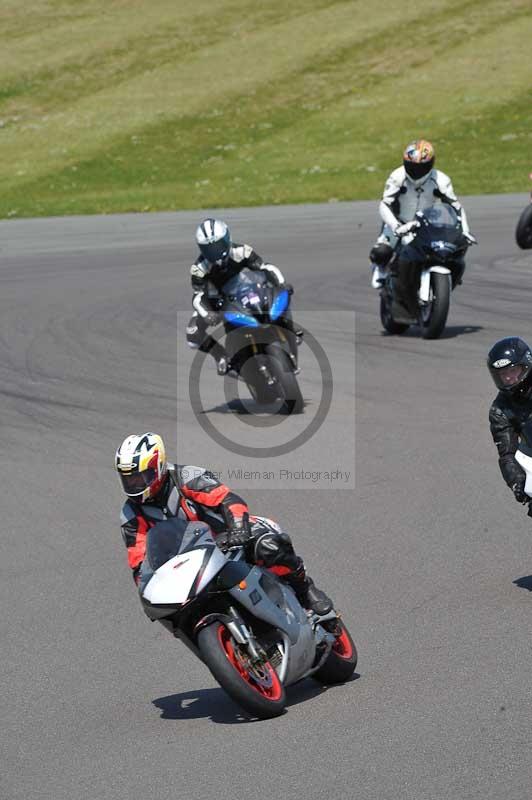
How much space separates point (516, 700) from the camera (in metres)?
6.08

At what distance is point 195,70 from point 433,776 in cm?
4257

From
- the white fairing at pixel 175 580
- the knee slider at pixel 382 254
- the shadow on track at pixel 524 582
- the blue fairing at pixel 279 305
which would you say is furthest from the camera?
the knee slider at pixel 382 254

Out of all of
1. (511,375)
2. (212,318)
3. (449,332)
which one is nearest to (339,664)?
(511,375)

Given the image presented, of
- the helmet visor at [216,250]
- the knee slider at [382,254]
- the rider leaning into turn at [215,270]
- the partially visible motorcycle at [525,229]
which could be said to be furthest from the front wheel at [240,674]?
the partially visible motorcycle at [525,229]

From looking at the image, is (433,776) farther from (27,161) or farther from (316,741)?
(27,161)

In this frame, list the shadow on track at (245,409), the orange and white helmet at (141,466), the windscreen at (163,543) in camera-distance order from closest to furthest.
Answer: the windscreen at (163,543) → the orange and white helmet at (141,466) → the shadow on track at (245,409)

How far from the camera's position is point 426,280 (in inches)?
591

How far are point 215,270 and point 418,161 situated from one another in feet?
11.7

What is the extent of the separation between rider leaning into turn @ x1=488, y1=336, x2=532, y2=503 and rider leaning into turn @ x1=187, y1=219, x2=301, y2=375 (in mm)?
4807

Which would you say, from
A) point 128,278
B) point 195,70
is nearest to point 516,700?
point 128,278

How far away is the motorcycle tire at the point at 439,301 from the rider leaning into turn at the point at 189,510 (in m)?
8.44

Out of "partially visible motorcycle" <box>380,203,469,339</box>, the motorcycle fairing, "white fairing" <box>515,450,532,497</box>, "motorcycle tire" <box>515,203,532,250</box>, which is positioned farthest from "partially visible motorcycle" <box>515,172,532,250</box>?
the motorcycle fairing

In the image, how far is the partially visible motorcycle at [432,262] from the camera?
15.0 meters

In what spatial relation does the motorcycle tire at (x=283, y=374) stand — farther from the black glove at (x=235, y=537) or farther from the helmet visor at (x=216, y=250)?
the black glove at (x=235, y=537)
